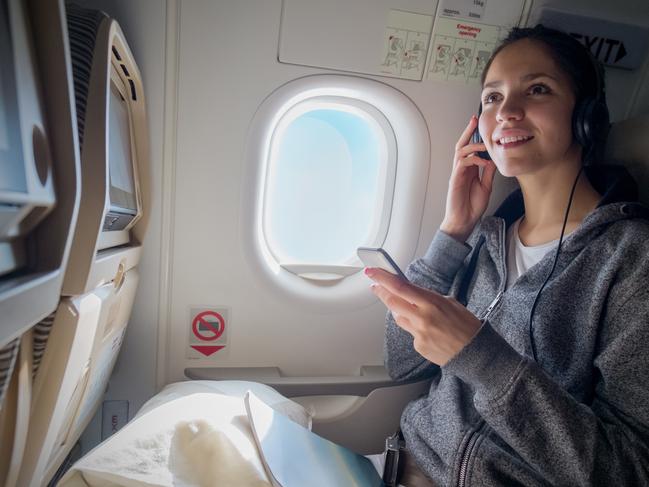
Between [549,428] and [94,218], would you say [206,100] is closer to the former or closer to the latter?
[94,218]

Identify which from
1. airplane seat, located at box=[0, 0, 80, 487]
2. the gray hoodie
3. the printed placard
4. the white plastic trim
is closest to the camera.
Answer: airplane seat, located at box=[0, 0, 80, 487]

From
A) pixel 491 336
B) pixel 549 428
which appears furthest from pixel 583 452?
pixel 491 336

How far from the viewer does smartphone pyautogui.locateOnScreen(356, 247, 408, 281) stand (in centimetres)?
84

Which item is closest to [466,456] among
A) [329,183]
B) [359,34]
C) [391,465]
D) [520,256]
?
[391,465]

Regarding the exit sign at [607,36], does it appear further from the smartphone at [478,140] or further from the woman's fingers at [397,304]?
the woman's fingers at [397,304]

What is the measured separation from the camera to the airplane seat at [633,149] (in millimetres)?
1020

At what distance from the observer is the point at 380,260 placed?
2.95ft

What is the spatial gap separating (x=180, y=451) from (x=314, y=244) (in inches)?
32.5

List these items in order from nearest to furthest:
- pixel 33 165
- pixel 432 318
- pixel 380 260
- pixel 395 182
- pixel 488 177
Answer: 1. pixel 33 165
2. pixel 432 318
3. pixel 380 260
4. pixel 488 177
5. pixel 395 182

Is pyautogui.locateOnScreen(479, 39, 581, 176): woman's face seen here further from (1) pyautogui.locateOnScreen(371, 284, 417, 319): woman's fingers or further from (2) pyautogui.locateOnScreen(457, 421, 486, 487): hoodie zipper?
(2) pyautogui.locateOnScreen(457, 421, 486, 487): hoodie zipper

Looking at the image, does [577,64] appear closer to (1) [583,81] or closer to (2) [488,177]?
(1) [583,81]

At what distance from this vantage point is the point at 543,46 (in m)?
1.00

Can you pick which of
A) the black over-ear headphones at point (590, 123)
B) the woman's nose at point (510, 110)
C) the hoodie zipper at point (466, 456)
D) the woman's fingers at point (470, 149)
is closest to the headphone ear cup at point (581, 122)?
the black over-ear headphones at point (590, 123)

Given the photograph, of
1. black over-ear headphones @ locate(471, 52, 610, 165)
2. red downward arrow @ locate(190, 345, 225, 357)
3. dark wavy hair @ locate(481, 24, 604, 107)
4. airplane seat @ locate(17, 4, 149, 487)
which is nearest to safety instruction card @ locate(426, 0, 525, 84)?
dark wavy hair @ locate(481, 24, 604, 107)
